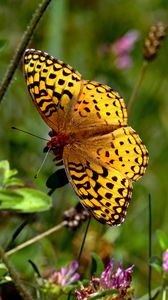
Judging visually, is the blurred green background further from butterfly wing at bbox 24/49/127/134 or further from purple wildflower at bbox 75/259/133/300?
purple wildflower at bbox 75/259/133/300

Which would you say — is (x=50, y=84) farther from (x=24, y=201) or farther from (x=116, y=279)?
(x=116, y=279)

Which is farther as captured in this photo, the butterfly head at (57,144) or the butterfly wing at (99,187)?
the butterfly head at (57,144)

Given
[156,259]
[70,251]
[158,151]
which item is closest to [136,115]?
[158,151]

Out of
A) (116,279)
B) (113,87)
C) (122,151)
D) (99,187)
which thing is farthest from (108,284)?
(113,87)

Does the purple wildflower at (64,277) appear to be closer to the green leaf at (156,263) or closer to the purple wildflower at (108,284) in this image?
the purple wildflower at (108,284)

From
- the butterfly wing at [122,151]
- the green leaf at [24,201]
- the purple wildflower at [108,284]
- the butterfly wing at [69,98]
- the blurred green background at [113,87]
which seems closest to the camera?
the purple wildflower at [108,284]

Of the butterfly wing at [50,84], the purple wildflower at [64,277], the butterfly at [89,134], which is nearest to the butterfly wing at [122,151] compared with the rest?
the butterfly at [89,134]

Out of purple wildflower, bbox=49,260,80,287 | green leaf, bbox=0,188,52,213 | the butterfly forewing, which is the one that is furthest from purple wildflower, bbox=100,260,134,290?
the butterfly forewing
